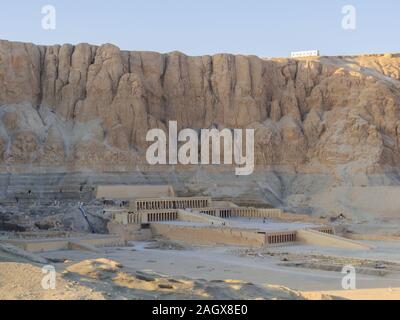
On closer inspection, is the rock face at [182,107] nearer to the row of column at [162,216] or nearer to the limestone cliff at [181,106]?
the limestone cliff at [181,106]

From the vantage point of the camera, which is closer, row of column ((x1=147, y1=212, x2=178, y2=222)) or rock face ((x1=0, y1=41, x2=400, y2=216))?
row of column ((x1=147, y1=212, x2=178, y2=222))

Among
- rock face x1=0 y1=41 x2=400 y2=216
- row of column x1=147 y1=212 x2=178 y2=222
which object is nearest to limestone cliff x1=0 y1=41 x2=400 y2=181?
rock face x1=0 y1=41 x2=400 y2=216

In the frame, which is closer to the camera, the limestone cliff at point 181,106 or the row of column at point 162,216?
the row of column at point 162,216

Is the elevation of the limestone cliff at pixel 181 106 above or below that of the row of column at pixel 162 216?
above

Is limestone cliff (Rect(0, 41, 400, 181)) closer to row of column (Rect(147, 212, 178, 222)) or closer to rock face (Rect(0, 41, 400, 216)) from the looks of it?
rock face (Rect(0, 41, 400, 216))

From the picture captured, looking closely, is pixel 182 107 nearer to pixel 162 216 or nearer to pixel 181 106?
pixel 181 106

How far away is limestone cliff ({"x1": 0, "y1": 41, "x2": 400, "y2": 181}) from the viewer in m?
74.8

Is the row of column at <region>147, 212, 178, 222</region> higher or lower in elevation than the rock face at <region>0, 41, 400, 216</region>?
lower

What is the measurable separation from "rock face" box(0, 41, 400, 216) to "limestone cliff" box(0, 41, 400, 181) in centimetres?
11

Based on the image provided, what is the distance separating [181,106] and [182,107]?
16 centimetres

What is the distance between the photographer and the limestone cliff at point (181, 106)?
74.8 meters

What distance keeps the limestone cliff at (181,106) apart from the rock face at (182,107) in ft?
0.38

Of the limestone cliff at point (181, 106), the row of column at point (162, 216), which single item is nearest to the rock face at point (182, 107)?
the limestone cliff at point (181, 106)

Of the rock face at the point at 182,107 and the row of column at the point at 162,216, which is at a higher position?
the rock face at the point at 182,107
